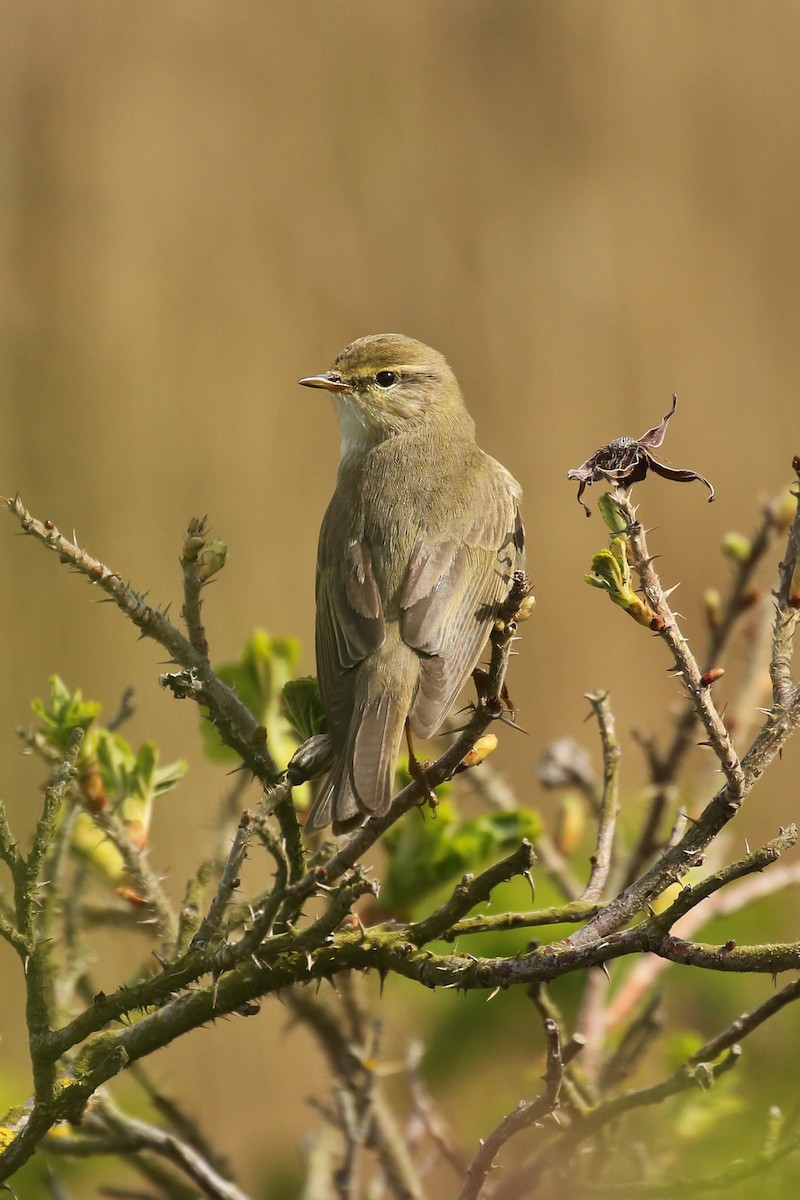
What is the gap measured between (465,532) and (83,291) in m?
3.48

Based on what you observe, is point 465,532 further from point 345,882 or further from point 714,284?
point 714,284

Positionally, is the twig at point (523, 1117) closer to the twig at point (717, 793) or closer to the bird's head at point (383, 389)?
the twig at point (717, 793)

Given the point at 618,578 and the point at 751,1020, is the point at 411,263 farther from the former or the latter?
the point at 751,1020

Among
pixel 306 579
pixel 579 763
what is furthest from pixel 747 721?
pixel 306 579

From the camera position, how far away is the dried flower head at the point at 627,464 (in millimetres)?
1263

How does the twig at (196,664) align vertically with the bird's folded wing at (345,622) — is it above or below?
below

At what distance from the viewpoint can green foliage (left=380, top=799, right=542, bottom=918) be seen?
185 cm

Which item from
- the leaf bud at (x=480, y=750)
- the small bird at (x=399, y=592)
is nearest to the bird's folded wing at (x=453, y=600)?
the small bird at (x=399, y=592)

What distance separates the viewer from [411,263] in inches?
215

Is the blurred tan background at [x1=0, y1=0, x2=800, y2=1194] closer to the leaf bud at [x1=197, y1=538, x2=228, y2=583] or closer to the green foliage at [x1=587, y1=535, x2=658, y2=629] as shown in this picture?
the leaf bud at [x1=197, y1=538, x2=228, y2=583]

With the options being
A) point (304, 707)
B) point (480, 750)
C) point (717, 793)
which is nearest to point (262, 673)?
point (304, 707)

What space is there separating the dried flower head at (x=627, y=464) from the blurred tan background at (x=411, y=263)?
10.8ft

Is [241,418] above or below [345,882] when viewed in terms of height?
above

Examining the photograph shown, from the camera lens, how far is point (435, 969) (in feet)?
4.14
